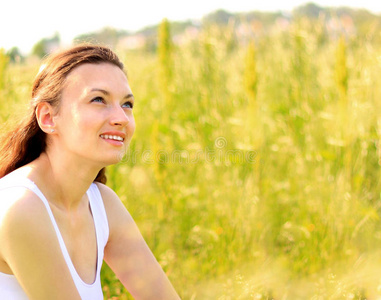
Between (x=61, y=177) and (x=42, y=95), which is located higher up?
(x=42, y=95)

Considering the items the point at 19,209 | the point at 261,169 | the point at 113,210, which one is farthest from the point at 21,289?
the point at 261,169

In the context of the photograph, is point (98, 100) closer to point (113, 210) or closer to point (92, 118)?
point (92, 118)

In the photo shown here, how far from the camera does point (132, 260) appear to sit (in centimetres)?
202

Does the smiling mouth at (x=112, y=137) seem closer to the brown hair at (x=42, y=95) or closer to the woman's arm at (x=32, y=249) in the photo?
the brown hair at (x=42, y=95)

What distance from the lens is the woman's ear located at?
1.73 metres

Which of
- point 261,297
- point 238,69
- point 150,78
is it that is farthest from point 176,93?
point 261,297

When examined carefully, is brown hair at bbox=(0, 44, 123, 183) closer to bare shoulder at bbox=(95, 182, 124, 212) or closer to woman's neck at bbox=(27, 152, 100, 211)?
woman's neck at bbox=(27, 152, 100, 211)

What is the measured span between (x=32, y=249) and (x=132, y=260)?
2.09 ft

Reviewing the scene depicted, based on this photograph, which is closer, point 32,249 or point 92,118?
point 32,249

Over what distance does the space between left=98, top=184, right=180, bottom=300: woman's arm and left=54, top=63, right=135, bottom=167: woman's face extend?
36 centimetres

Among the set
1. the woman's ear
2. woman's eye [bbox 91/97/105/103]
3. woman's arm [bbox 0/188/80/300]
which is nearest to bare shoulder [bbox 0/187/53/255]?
woman's arm [bbox 0/188/80/300]

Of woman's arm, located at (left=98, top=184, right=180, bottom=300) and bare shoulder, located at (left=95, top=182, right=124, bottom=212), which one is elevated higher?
bare shoulder, located at (left=95, top=182, right=124, bottom=212)

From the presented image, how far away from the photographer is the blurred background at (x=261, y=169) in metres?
2.84

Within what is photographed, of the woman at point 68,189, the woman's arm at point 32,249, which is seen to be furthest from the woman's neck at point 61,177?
the woman's arm at point 32,249
